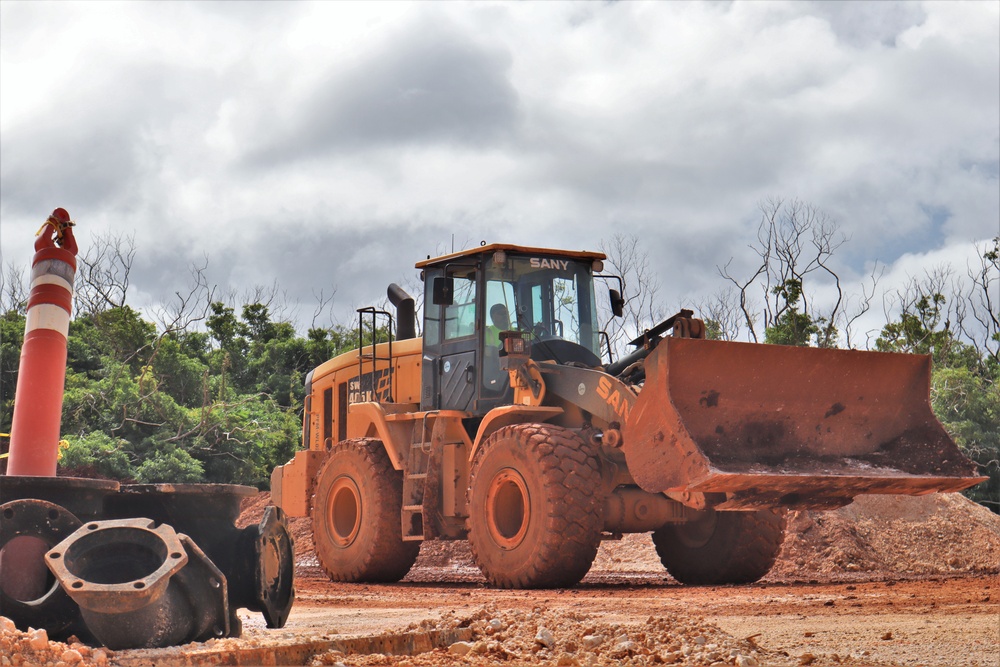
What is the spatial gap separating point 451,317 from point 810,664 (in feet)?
24.8

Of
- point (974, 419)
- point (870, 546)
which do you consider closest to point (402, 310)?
point (870, 546)

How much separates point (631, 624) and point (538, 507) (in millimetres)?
3568

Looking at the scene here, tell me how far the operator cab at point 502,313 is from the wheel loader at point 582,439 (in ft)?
0.06

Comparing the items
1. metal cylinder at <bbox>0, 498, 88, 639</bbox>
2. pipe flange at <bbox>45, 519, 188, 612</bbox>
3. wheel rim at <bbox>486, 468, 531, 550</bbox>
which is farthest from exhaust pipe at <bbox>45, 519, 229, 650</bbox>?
wheel rim at <bbox>486, 468, 531, 550</bbox>

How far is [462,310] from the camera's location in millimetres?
13156

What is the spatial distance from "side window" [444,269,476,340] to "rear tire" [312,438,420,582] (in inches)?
68.5

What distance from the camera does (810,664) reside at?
248 inches

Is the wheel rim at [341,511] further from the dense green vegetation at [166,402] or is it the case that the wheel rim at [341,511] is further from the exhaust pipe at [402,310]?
the dense green vegetation at [166,402]

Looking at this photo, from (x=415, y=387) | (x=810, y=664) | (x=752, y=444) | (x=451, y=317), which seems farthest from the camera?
(x=415, y=387)

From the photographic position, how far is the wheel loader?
10453 millimetres

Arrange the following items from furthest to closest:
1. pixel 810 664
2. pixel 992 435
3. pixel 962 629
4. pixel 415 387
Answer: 1. pixel 992 435
2. pixel 415 387
3. pixel 962 629
4. pixel 810 664

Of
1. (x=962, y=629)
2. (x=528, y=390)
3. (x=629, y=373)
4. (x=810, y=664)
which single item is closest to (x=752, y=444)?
(x=629, y=373)

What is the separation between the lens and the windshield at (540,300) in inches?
501

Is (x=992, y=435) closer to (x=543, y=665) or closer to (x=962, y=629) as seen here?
(x=962, y=629)
